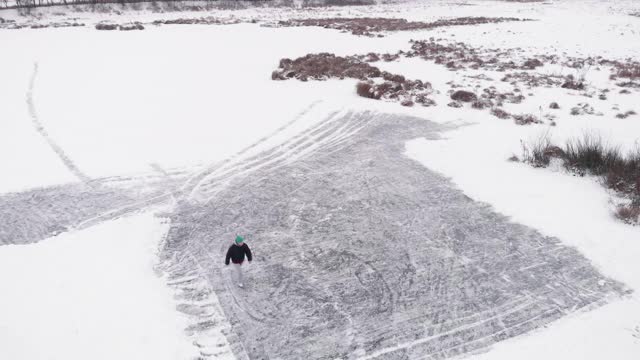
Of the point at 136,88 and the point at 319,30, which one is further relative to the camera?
the point at 319,30

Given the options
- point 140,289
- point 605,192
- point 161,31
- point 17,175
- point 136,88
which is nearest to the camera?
point 140,289

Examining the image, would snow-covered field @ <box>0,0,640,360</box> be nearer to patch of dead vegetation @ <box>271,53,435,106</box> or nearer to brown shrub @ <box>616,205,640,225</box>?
brown shrub @ <box>616,205,640,225</box>

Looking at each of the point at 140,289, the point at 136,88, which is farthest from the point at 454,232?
the point at 136,88

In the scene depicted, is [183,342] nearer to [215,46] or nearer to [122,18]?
[215,46]

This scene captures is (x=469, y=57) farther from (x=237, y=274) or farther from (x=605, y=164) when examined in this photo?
(x=237, y=274)

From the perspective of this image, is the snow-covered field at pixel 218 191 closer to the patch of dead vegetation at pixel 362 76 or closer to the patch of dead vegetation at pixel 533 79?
the patch of dead vegetation at pixel 362 76

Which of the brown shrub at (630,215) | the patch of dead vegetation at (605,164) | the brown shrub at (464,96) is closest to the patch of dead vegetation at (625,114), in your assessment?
the patch of dead vegetation at (605,164)
